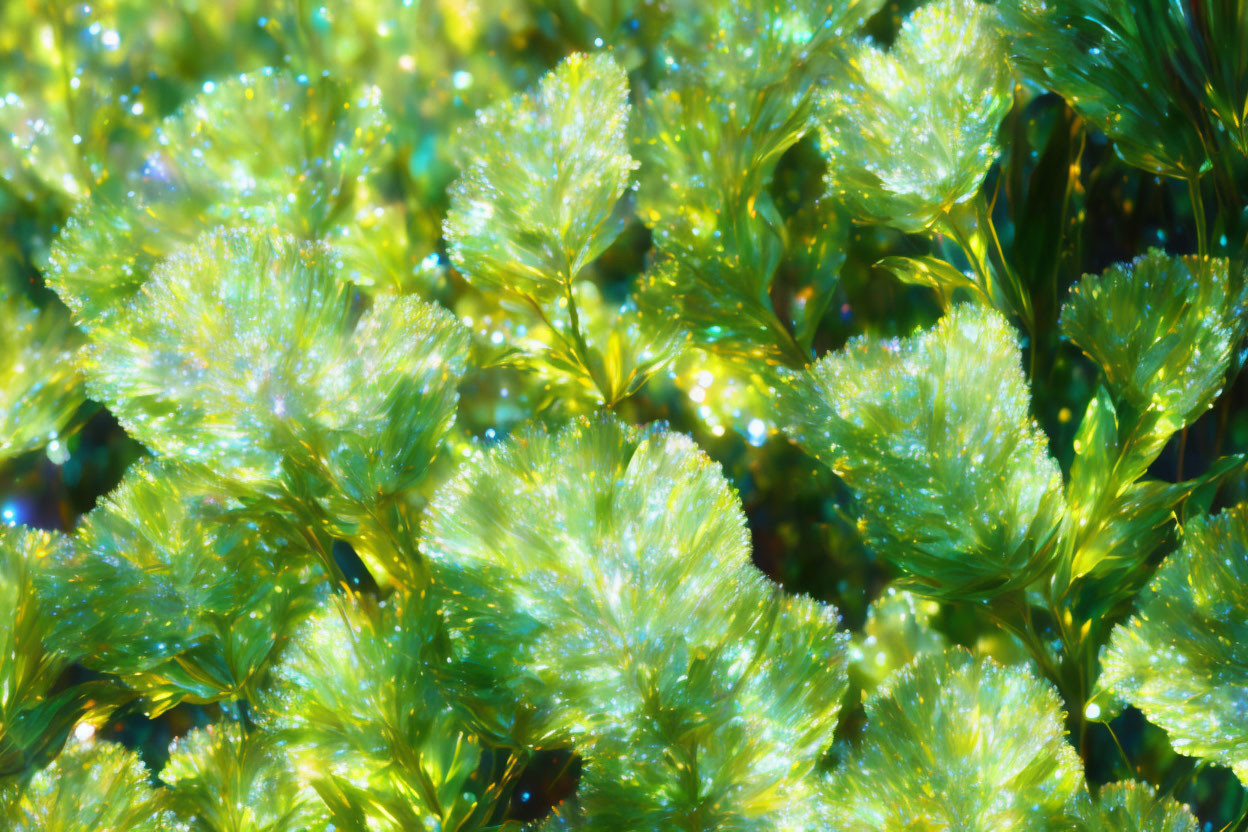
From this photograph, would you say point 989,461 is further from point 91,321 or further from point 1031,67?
point 91,321

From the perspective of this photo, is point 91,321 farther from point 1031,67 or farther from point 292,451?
point 1031,67

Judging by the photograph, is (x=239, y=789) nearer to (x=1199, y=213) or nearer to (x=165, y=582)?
(x=165, y=582)

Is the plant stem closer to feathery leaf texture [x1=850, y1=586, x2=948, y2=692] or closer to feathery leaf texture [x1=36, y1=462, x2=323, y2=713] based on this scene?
feathery leaf texture [x1=850, y1=586, x2=948, y2=692]

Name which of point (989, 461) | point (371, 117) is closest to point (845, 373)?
point (989, 461)

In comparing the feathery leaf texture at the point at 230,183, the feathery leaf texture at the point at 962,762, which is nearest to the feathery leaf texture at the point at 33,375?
the feathery leaf texture at the point at 230,183

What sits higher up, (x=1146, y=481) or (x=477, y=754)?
(x=1146, y=481)
